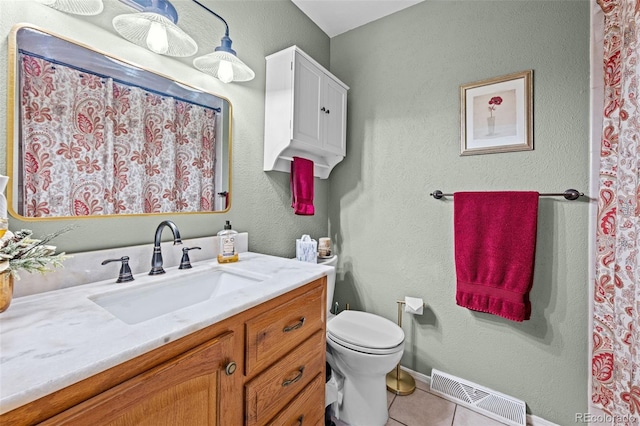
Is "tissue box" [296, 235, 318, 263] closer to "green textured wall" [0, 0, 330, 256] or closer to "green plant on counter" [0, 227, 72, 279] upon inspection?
"green textured wall" [0, 0, 330, 256]

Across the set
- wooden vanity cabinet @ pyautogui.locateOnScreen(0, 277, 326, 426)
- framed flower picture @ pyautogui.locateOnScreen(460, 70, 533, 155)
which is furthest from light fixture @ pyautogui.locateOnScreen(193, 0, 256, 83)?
framed flower picture @ pyautogui.locateOnScreen(460, 70, 533, 155)

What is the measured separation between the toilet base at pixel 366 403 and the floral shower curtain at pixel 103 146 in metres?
1.29

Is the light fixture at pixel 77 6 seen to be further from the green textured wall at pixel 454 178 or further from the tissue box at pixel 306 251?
the green textured wall at pixel 454 178

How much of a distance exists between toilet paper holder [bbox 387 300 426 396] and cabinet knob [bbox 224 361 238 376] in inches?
52.9

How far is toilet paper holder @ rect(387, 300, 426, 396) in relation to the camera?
5.55ft

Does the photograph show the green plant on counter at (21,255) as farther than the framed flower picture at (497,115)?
No

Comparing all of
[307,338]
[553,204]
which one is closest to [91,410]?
[307,338]

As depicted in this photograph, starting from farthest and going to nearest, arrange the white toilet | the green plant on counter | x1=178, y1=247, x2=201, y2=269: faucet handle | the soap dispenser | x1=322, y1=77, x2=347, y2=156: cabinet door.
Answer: x1=322, y1=77, x2=347, y2=156: cabinet door < the white toilet < the soap dispenser < x1=178, y1=247, x2=201, y2=269: faucet handle < the green plant on counter

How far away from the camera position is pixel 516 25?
1520mm

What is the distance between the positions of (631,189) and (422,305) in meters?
1.17

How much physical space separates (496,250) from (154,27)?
6.38 feet

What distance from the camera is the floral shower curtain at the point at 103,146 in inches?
34.1

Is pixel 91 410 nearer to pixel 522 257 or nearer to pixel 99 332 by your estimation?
pixel 99 332

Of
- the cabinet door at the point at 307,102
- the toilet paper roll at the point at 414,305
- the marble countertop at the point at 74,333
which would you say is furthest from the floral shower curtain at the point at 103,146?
the toilet paper roll at the point at 414,305
